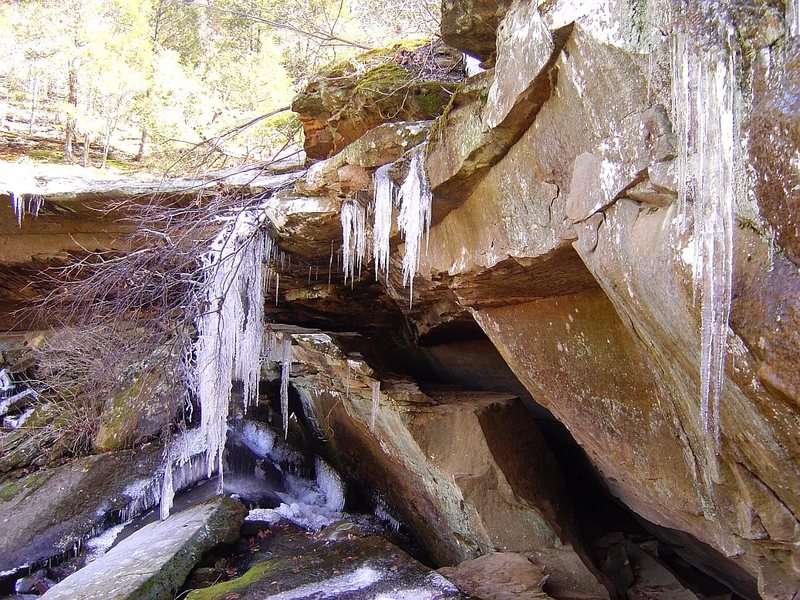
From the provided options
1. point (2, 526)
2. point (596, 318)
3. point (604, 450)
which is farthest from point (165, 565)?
point (596, 318)

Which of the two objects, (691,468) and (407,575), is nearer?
(691,468)

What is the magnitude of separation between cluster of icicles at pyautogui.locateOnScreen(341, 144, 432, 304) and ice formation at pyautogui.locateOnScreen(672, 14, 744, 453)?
6.67 ft

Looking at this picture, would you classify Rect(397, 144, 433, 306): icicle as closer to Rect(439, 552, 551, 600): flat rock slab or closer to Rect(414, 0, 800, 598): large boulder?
Rect(414, 0, 800, 598): large boulder

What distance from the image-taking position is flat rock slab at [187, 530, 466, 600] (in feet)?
13.5

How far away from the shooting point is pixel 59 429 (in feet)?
25.1

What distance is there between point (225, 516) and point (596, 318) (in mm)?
4497

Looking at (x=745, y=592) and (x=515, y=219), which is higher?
(x=515, y=219)

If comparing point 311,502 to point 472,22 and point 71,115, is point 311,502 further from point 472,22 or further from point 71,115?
point 71,115

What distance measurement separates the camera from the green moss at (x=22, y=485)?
260 inches

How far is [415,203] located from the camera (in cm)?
374

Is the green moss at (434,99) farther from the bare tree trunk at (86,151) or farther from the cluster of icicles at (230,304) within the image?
the bare tree trunk at (86,151)

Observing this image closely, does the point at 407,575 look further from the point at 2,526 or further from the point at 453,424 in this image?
the point at 2,526

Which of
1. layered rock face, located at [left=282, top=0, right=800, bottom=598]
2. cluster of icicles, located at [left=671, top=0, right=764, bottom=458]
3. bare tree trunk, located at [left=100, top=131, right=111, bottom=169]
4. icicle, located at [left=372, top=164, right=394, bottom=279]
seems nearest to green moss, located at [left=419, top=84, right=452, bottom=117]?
icicle, located at [left=372, top=164, right=394, bottom=279]

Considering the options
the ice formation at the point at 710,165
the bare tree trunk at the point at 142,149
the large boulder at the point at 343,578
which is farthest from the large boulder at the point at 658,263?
the bare tree trunk at the point at 142,149
